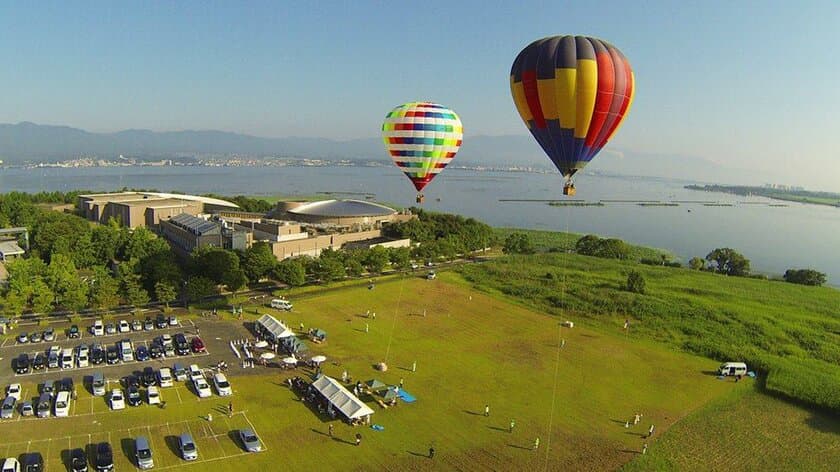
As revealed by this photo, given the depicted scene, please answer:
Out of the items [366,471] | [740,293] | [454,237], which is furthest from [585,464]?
[454,237]

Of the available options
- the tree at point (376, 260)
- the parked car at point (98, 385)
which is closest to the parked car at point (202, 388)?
the parked car at point (98, 385)

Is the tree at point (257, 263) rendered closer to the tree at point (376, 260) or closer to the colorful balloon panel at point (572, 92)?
the tree at point (376, 260)

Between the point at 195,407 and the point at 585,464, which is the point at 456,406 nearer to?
the point at 585,464

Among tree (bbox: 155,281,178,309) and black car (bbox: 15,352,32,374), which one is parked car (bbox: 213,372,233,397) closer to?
black car (bbox: 15,352,32,374)

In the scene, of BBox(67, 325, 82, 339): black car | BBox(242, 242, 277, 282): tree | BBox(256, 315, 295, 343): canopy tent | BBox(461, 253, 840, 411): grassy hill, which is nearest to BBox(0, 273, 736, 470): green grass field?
BBox(256, 315, 295, 343): canopy tent

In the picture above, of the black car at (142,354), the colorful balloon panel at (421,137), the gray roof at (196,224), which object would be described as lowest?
the black car at (142,354)

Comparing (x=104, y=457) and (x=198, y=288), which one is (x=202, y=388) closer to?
(x=104, y=457)
